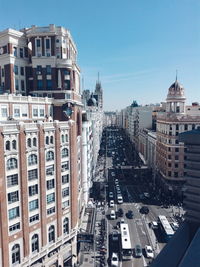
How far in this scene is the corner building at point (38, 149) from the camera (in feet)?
99.7

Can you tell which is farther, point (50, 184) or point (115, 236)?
point (115, 236)

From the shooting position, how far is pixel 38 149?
3331 cm

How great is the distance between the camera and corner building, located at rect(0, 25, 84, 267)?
30.4 meters

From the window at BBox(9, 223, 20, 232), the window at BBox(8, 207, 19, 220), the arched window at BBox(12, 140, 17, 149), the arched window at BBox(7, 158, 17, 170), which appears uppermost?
the arched window at BBox(12, 140, 17, 149)

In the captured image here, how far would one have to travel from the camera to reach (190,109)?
274 ft

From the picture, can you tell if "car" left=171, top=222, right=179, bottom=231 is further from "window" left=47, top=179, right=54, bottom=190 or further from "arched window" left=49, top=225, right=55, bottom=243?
"window" left=47, top=179, right=54, bottom=190

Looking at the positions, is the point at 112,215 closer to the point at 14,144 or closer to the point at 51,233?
the point at 51,233

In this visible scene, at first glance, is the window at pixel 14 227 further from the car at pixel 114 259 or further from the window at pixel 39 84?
the window at pixel 39 84

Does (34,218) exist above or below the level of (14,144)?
below

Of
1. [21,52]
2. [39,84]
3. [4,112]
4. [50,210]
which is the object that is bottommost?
[50,210]

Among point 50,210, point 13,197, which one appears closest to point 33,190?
point 13,197

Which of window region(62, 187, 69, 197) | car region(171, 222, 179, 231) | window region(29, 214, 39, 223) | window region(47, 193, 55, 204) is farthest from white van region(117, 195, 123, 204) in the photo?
window region(29, 214, 39, 223)

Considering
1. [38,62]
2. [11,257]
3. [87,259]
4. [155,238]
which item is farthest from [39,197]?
[155,238]

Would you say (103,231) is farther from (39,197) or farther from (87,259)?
(39,197)
